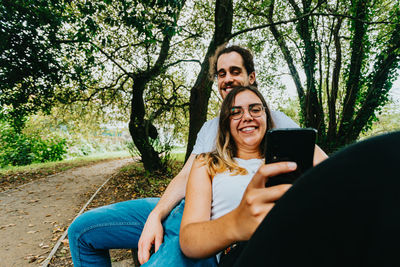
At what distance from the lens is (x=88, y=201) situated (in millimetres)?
5770

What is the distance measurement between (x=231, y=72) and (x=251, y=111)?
1.04 meters

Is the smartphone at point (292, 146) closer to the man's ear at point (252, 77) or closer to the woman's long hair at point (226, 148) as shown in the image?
the woman's long hair at point (226, 148)

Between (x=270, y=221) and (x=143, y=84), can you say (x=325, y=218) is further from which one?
(x=143, y=84)

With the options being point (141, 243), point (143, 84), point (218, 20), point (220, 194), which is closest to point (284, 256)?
point (220, 194)

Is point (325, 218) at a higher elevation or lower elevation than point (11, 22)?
lower

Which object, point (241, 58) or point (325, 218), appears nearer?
point (325, 218)

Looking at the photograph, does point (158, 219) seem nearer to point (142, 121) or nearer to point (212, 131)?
point (212, 131)

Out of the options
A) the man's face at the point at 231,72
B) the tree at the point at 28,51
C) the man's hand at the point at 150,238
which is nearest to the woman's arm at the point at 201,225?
the man's hand at the point at 150,238

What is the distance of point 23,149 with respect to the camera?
44.5 feet

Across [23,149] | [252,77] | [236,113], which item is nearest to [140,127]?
[252,77]

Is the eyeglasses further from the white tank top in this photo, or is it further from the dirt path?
the dirt path

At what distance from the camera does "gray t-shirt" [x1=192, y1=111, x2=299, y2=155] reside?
1862 millimetres

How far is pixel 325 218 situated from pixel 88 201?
653cm

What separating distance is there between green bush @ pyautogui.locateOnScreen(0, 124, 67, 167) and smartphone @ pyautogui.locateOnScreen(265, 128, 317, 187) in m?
16.2
